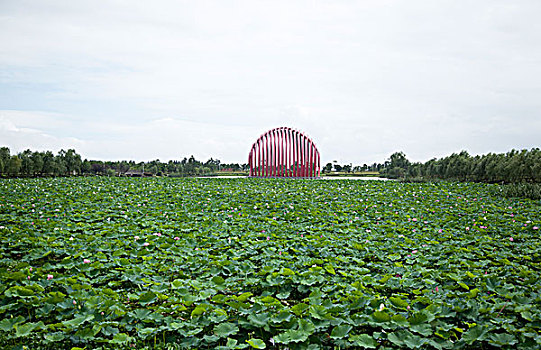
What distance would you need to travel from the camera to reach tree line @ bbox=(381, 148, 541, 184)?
12.9 metres

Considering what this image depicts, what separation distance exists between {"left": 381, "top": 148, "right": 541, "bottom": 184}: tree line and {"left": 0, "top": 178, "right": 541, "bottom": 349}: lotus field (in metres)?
6.62

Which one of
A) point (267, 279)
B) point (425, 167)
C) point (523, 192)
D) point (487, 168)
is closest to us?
point (267, 279)

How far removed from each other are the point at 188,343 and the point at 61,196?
8351 mm

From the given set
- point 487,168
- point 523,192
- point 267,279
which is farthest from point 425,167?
point 267,279

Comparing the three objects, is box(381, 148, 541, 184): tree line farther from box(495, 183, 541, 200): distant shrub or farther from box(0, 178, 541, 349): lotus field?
box(0, 178, 541, 349): lotus field

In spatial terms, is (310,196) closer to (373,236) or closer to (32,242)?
(373,236)

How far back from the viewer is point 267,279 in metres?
3.52

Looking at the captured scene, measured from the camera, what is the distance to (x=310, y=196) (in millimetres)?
10141

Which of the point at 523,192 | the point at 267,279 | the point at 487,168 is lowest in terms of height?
the point at 267,279

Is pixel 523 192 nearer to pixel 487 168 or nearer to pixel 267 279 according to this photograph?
pixel 487 168

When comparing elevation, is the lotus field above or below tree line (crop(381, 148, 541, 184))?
below

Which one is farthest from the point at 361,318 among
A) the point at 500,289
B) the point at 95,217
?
the point at 95,217

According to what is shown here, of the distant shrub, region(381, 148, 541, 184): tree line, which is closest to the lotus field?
the distant shrub

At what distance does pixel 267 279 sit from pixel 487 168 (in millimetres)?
15260
